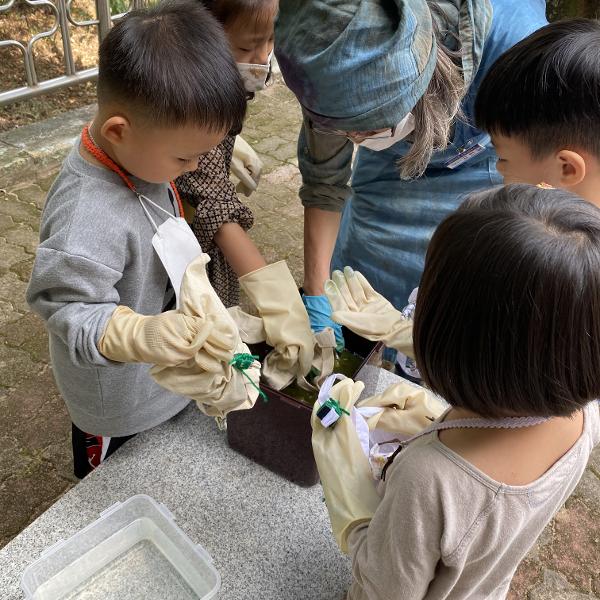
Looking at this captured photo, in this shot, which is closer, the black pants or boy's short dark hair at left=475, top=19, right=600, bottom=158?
boy's short dark hair at left=475, top=19, right=600, bottom=158

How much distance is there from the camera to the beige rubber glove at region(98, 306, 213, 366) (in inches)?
36.2

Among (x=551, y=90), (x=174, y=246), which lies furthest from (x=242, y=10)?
(x=551, y=90)

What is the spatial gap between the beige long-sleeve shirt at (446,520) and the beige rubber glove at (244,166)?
1087mm

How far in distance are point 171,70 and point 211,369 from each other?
19.4 inches

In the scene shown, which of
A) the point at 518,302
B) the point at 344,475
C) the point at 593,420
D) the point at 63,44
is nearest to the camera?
the point at 518,302

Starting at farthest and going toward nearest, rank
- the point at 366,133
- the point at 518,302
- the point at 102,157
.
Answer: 1. the point at 366,133
2. the point at 102,157
3. the point at 518,302

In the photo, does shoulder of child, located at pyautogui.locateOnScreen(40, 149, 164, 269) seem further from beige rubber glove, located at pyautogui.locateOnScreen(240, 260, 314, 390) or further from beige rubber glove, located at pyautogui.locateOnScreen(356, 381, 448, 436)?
beige rubber glove, located at pyautogui.locateOnScreen(356, 381, 448, 436)

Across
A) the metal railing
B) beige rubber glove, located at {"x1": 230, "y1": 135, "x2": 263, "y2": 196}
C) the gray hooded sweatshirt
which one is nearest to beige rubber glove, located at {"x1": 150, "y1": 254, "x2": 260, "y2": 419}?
the gray hooded sweatshirt

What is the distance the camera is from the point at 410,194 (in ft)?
5.11

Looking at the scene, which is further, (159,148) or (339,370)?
(339,370)

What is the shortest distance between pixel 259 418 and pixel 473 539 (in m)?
0.51

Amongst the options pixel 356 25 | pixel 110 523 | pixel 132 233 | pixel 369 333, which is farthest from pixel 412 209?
pixel 110 523

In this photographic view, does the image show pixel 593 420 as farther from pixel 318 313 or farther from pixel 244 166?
pixel 244 166

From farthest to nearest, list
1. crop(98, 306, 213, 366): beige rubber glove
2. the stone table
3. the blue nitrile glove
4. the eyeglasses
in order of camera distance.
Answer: the blue nitrile glove, the eyeglasses, the stone table, crop(98, 306, 213, 366): beige rubber glove
